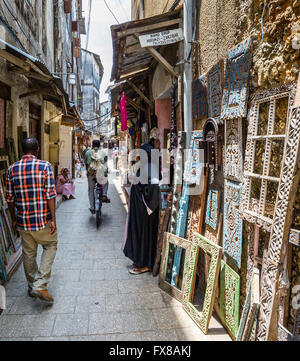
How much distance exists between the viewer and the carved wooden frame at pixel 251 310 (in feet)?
6.38

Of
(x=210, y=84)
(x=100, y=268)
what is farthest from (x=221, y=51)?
(x=100, y=268)

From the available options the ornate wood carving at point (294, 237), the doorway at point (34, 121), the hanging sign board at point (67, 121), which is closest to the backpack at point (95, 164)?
the doorway at point (34, 121)

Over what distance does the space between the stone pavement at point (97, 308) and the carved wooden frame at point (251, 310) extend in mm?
698

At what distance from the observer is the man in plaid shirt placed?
3090 millimetres

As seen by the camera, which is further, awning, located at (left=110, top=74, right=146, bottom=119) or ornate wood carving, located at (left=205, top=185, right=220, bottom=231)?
awning, located at (left=110, top=74, right=146, bottom=119)

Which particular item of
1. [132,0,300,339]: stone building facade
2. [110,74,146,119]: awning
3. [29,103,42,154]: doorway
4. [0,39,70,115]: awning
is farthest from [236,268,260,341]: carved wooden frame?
[29,103,42,154]: doorway

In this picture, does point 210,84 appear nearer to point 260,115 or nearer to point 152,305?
point 260,115

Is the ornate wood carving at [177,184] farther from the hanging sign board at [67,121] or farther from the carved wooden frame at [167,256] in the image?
the hanging sign board at [67,121]

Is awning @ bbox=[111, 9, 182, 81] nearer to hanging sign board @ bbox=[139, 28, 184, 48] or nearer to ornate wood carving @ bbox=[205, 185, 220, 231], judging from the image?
hanging sign board @ bbox=[139, 28, 184, 48]

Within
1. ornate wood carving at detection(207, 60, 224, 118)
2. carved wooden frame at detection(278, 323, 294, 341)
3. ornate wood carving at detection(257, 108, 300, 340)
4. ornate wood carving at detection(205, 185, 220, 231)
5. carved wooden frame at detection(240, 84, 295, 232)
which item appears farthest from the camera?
ornate wood carving at detection(205, 185, 220, 231)

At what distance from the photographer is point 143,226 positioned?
4.18 m

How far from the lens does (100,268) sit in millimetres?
4309

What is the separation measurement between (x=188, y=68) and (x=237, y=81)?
177cm

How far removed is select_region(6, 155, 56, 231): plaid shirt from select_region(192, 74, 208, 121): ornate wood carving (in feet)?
6.38
